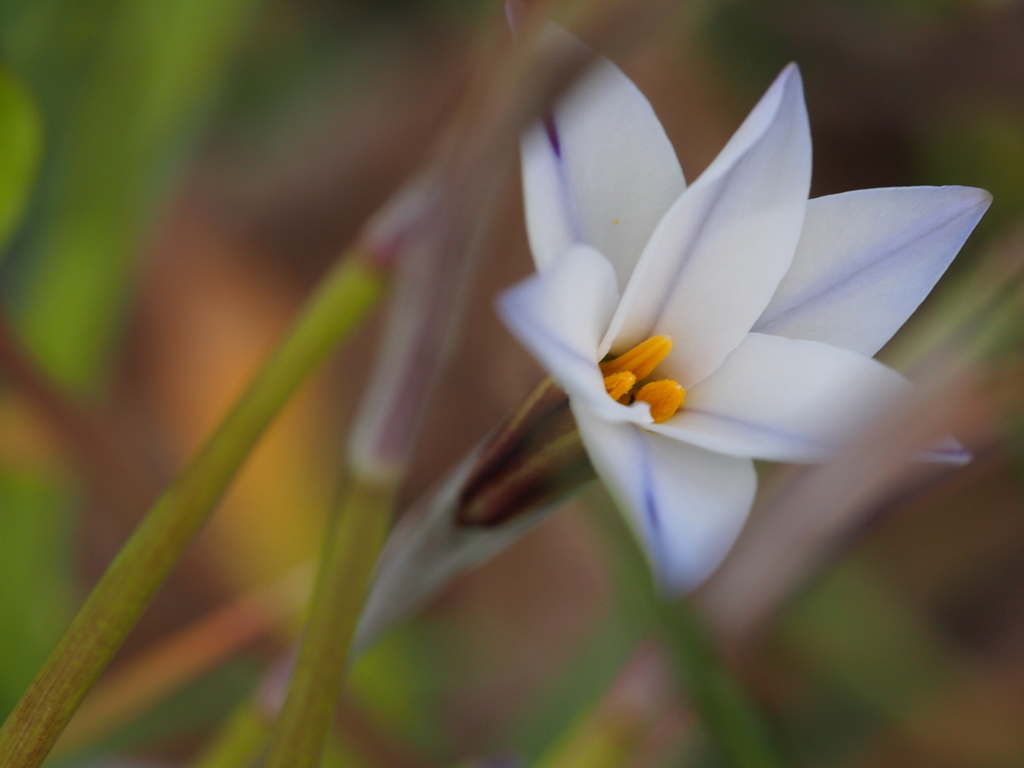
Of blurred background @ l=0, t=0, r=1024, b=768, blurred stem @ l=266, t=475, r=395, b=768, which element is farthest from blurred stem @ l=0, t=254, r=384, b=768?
blurred background @ l=0, t=0, r=1024, b=768

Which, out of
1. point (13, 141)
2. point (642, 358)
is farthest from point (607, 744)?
point (13, 141)

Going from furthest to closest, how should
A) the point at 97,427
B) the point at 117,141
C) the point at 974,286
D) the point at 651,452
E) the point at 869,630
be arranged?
the point at 869,630 < the point at 117,141 < the point at 97,427 < the point at 974,286 < the point at 651,452

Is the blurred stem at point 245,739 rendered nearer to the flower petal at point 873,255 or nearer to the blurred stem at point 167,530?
the blurred stem at point 167,530

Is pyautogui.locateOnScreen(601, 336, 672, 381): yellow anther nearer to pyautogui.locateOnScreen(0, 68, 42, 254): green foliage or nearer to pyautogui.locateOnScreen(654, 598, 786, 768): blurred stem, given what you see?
pyautogui.locateOnScreen(654, 598, 786, 768): blurred stem

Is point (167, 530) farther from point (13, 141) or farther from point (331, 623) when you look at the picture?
point (13, 141)

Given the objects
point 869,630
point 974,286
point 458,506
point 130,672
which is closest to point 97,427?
point 130,672

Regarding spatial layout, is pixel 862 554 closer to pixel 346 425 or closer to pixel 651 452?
pixel 346 425
